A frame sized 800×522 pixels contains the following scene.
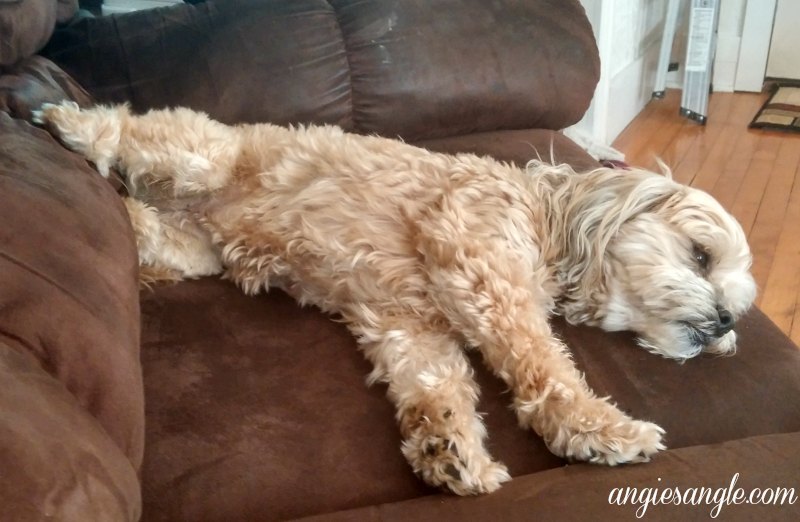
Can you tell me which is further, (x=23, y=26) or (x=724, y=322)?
(x=23, y=26)

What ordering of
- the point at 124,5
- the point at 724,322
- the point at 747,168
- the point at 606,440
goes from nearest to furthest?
the point at 606,440, the point at 724,322, the point at 124,5, the point at 747,168

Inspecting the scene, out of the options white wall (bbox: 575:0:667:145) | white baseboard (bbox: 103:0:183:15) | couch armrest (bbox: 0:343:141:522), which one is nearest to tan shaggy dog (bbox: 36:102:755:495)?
couch armrest (bbox: 0:343:141:522)

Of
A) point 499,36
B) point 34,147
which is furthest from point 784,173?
point 34,147

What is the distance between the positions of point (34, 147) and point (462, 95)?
1533 millimetres

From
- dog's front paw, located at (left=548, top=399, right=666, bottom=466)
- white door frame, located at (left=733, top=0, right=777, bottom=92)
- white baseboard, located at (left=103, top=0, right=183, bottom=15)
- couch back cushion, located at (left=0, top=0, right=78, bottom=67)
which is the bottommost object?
white door frame, located at (left=733, top=0, right=777, bottom=92)

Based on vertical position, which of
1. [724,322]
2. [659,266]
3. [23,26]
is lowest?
[724,322]

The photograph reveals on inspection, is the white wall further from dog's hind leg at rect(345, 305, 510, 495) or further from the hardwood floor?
dog's hind leg at rect(345, 305, 510, 495)

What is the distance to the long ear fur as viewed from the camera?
73.7 inches

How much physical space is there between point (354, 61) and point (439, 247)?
1058 mm

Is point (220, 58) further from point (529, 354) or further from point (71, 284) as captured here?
point (529, 354)

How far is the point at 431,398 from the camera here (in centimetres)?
158

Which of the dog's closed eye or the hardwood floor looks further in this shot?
the hardwood floor

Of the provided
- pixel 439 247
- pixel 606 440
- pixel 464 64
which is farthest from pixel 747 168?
pixel 606 440

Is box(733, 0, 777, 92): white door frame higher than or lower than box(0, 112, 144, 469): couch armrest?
lower
